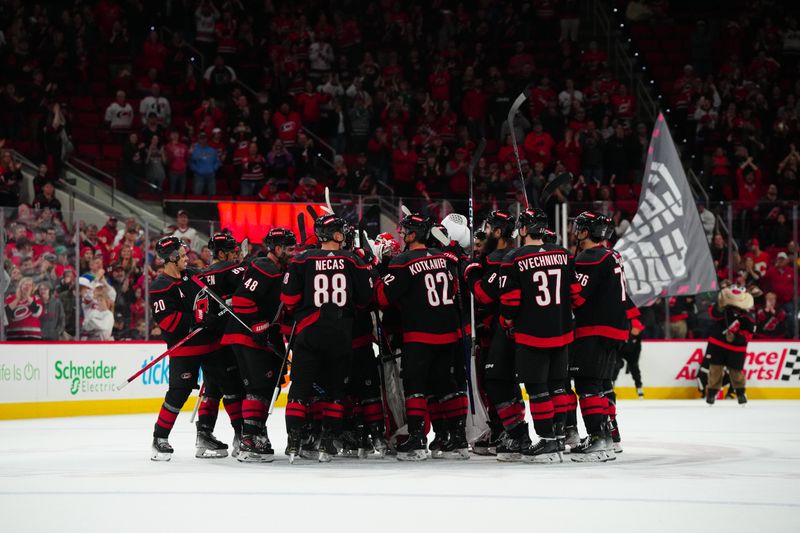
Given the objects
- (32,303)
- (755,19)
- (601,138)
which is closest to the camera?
(32,303)

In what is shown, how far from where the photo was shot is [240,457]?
9.27 metres

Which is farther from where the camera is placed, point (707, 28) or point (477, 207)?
point (707, 28)

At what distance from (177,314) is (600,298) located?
3189 mm

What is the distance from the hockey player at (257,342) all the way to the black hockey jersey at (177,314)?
0.94 ft

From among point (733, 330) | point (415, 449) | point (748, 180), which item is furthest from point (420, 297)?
point (748, 180)

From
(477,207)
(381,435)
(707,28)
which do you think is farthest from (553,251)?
(707,28)

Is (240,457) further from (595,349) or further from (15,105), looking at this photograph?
(15,105)

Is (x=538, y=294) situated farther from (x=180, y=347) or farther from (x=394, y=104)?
(x=394, y=104)

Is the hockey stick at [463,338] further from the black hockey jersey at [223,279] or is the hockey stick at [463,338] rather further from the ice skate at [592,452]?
the black hockey jersey at [223,279]

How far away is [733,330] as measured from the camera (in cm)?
1638

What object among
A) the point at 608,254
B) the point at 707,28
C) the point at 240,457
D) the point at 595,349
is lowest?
the point at 240,457

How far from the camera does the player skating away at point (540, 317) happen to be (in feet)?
29.6

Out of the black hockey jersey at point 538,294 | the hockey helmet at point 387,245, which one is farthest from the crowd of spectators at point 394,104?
the black hockey jersey at point 538,294

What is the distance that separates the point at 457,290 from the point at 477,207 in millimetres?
8095
